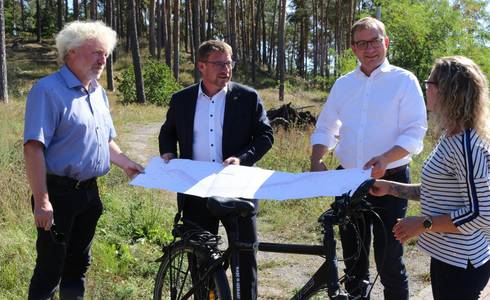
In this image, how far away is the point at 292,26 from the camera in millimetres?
63250

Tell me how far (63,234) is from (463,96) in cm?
256

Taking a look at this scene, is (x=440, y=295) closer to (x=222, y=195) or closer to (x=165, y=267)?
(x=222, y=195)

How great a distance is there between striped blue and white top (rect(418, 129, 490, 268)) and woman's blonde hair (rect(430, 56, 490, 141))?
0.05 meters

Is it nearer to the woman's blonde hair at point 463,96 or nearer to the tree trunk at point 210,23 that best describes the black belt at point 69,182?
the woman's blonde hair at point 463,96

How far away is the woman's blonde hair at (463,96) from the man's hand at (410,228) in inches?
18.9

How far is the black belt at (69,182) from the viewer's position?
11.0ft

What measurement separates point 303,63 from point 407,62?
4014cm

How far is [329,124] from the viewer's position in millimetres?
3898

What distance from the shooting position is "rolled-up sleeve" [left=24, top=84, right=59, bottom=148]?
124 inches

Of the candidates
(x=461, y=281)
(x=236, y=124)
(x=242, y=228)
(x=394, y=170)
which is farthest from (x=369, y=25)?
(x=461, y=281)

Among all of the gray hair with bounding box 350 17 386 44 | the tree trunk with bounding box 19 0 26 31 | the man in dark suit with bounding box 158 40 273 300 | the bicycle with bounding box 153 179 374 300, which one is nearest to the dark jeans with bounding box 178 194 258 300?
the man in dark suit with bounding box 158 40 273 300

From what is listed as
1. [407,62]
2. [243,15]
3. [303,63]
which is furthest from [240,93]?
[303,63]

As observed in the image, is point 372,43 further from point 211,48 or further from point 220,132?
point 220,132

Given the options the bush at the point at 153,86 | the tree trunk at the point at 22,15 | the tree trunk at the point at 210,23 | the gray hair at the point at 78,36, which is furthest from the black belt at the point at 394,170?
the tree trunk at the point at 22,15
